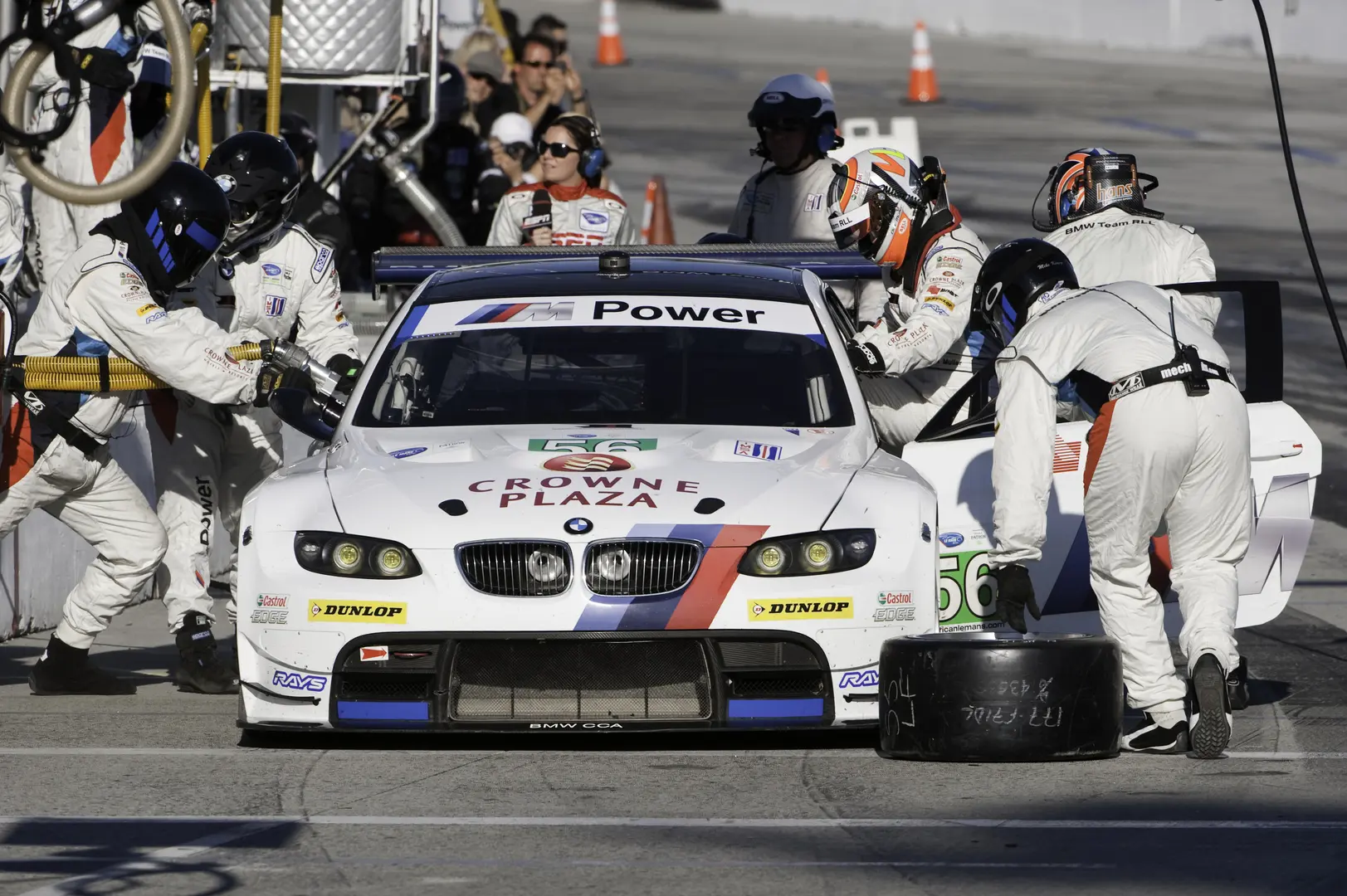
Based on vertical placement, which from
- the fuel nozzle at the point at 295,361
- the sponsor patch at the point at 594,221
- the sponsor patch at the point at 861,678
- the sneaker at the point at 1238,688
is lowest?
the sneaker at the point at 1238,688

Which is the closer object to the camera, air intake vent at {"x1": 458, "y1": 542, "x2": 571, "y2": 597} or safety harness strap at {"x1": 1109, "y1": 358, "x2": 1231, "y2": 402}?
air intake vent at {"x1": 458, "y1": 542, "x2": 571, "y2": 597}

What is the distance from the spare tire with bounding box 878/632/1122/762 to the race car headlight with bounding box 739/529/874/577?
0.93 ft

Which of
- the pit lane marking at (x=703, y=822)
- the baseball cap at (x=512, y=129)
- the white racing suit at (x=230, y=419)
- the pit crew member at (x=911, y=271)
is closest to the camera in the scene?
the pit lane marking at (x=703, y=822)

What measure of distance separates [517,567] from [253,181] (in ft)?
8.23

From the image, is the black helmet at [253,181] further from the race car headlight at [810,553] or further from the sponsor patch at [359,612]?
the race car headlight at [810,553]

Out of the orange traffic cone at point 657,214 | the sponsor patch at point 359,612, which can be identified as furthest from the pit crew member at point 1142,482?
the orange traffic cone at point 657,214

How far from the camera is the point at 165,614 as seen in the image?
33.3ft

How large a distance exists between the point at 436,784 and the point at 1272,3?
96.4 ft

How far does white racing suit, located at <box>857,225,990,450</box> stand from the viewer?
8.09m

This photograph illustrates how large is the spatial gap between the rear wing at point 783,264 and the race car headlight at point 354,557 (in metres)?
2.01

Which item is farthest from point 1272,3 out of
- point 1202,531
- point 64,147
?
point 1202,531

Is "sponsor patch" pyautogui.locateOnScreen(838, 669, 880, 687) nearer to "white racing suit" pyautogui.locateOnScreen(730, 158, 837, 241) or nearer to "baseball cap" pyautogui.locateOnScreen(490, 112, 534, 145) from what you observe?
"white racing suit" pyautogui.locateOnScreen(730, 158, 837, 241)

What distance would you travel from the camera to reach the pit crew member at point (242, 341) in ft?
26.7

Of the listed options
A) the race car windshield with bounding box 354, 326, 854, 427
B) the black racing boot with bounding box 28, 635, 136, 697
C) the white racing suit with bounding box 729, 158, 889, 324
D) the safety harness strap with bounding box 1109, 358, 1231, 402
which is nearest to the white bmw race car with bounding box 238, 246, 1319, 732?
the race car windshield with bounding box 354, 326, 854, 427
